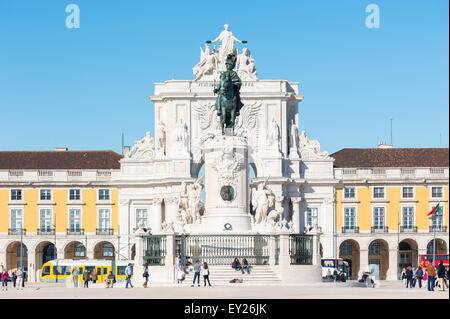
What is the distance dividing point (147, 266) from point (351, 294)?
10175mm

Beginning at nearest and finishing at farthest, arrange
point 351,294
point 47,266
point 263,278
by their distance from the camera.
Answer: point 351,294 → point 263,278 → point 47,266

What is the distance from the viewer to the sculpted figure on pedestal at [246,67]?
9931 cm

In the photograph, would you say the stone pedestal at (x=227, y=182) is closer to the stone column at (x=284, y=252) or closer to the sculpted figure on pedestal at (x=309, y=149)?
the stone column at (x=284, y=252)

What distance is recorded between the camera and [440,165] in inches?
3989

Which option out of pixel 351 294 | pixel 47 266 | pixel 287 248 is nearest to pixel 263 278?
pixel 287 248

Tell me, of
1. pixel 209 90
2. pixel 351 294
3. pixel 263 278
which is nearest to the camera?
pixel 351 294

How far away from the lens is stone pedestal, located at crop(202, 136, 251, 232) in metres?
48.2

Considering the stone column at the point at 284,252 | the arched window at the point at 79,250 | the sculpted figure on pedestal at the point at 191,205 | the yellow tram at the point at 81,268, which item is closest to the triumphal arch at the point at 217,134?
the arched window at the point at 79,250

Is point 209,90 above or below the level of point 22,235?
above

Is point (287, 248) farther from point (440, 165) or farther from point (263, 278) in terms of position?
point (440, 165)

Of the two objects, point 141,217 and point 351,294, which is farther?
point 141,217

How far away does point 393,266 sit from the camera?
98750mm

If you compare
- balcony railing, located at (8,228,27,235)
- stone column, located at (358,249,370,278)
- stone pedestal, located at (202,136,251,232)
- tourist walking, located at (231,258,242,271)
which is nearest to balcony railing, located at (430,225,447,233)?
stone column, located at (358,249,370,278)

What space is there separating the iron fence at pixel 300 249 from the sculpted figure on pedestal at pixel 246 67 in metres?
52.5
